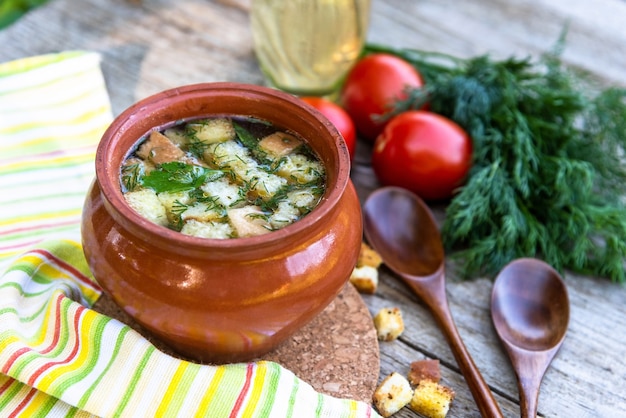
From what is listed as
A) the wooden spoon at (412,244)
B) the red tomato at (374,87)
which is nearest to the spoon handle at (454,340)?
the wooden spoon at (412,244)

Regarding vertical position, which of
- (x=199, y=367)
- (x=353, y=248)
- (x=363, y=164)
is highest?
(x=353, y=248)

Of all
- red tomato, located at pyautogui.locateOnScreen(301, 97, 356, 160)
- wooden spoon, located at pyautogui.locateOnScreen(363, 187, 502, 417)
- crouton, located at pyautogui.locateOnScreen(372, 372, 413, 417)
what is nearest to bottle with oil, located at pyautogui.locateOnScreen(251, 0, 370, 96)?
red tomato, located at pyautogui.locateOnScreen(301, 97, 356, 160)

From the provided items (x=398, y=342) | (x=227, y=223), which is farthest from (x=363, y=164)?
(x=227, y=223)

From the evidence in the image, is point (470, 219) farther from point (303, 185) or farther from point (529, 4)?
point (529, 4)

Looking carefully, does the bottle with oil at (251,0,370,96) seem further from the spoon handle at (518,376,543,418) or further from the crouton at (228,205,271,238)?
the spoon handle at (518,376,543,418)

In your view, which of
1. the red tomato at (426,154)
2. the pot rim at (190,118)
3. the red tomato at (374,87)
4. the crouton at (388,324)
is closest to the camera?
the pot rim at (190,118)

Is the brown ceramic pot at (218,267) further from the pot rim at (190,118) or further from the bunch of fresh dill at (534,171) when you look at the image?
the bunch of fresh dill at (534,171)
